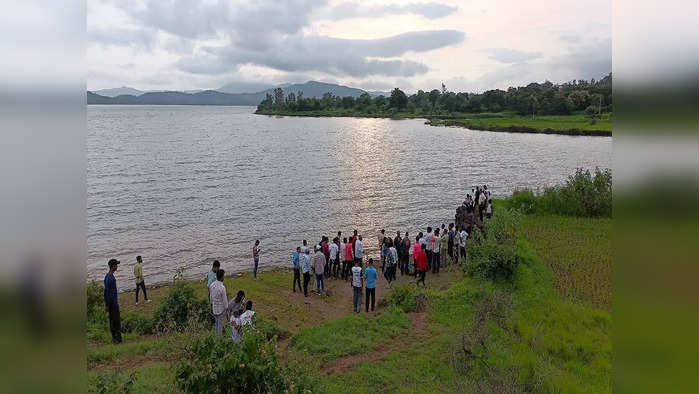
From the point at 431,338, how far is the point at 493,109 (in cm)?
13495

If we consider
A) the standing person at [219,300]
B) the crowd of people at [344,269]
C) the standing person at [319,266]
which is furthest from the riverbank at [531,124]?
the standing person at [219,300]

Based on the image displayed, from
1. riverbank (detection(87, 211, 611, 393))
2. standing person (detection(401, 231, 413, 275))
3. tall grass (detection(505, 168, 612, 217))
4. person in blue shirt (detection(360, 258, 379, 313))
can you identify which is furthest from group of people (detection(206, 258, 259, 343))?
tall grass (detection(505, 168, 612, 217))

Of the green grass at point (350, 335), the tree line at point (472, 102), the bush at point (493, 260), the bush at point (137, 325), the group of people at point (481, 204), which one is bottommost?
the bush at point (137, 325)

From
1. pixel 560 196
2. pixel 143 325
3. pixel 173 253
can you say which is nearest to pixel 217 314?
pixel 143 325

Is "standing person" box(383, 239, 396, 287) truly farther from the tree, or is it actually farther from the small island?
the tree

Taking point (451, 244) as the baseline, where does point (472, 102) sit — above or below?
above

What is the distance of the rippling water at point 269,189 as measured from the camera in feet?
83.2

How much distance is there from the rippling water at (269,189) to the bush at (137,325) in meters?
6.36

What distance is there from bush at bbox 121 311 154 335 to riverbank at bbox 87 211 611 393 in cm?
25

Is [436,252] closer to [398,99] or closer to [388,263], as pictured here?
[388,263]

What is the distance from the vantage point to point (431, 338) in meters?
12.4

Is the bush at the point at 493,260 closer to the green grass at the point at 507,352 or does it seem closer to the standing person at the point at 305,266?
the green grass at the point at 507,352

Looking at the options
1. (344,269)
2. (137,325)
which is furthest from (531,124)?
(137,325)

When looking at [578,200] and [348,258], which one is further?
[578,200]
